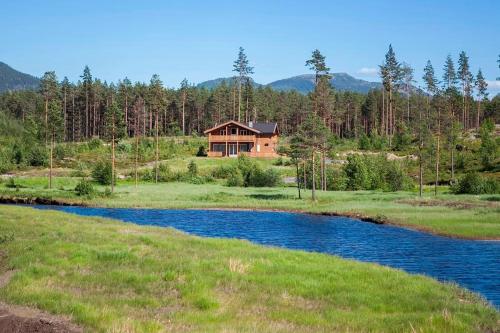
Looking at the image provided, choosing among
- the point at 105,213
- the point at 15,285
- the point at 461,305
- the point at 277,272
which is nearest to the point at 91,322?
the point at 15,285

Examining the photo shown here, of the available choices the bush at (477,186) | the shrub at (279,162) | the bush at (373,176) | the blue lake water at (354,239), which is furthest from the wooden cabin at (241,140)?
the blue lake water at (354,239)

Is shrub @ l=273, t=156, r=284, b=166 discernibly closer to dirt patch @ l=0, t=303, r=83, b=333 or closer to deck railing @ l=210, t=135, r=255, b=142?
deck railing @ l=210, t=135, r=255, b=142

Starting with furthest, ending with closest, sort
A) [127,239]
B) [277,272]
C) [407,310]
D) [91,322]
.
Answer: [127,239] < [277,272] < [407,310] < [91,322]

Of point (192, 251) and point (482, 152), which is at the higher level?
point (482, 152)

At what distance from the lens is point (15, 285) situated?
1733 cm

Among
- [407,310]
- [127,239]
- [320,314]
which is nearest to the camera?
[320,314]

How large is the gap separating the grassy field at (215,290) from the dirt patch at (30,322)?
1.24 feet

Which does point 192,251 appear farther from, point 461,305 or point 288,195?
point 288,195

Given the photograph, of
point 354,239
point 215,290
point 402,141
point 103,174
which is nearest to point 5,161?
point 103,174

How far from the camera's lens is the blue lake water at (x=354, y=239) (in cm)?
2845

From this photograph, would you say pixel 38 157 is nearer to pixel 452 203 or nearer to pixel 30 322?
pixel 452 203

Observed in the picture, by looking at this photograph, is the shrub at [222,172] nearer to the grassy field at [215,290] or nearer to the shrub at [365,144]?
the shrub at [365,144]

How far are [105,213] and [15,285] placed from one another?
37744mm

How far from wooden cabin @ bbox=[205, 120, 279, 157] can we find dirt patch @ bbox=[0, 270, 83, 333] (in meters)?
93.7
